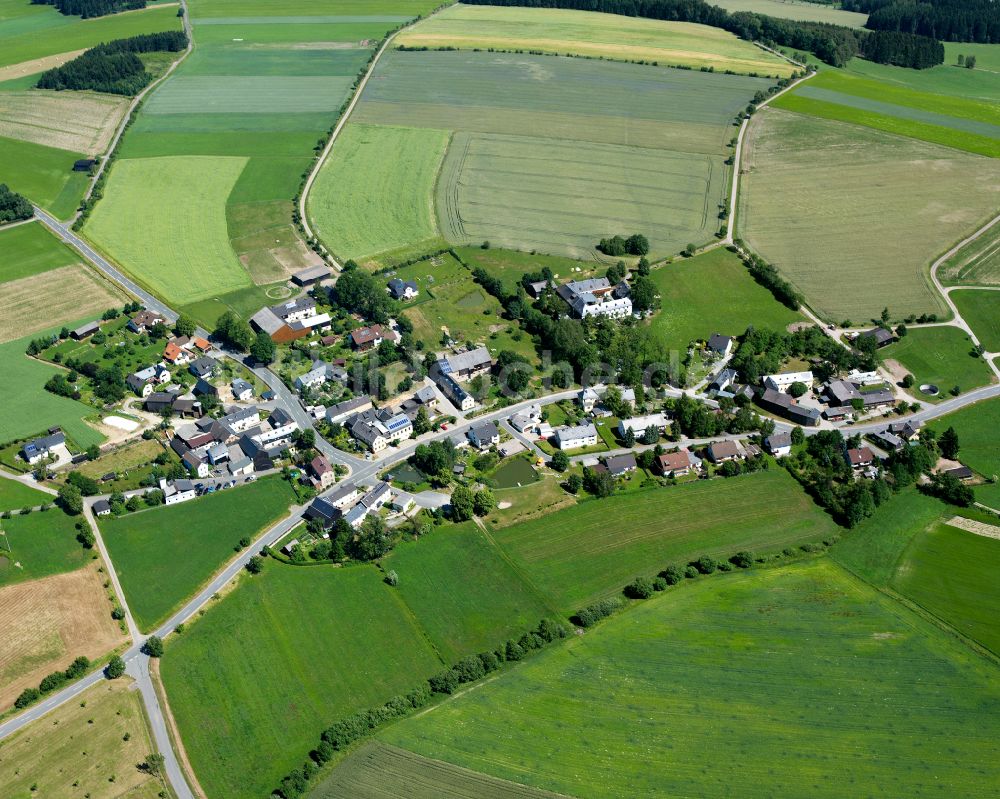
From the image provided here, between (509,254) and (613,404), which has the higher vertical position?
(509,254)

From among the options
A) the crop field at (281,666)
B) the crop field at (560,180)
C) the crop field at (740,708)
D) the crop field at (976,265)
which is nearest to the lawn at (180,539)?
the crop field at (281,666)

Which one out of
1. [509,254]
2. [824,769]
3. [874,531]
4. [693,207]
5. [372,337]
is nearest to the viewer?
[824,769]

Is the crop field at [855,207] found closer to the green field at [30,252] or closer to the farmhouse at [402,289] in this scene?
the farmhouse at [402,289]

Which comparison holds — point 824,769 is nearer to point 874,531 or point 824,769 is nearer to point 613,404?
point 874,531

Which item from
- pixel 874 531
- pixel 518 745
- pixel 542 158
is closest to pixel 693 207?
pixel 542 158

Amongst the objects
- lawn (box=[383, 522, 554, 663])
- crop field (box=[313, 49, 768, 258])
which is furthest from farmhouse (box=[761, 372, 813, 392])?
lawn (box=[383, 522, 554, 663])

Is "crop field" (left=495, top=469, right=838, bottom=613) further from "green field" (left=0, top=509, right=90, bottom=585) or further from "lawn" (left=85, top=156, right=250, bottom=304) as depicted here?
"lawn" (left=85, top=156, right=250, bottom=304)
